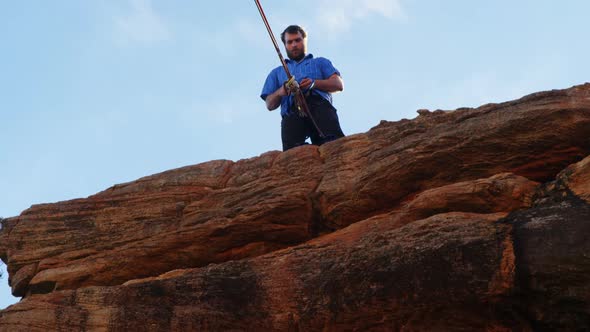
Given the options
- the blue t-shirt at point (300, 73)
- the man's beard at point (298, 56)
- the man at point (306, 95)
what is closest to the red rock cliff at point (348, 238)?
the man at point (306, 95)

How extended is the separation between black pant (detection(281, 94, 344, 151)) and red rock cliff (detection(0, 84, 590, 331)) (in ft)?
3.65

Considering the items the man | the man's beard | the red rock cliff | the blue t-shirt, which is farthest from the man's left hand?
the red rock cliff

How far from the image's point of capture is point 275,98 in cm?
1675

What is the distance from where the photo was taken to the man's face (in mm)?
17562

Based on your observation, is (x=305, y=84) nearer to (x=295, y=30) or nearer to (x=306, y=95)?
(x=306, y=95)

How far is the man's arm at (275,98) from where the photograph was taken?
16589 mm

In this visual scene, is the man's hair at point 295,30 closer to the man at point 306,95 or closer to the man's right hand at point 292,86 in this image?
the man at point 306,95

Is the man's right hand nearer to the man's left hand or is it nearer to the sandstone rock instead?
the man's left hand

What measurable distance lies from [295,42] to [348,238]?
620 cm

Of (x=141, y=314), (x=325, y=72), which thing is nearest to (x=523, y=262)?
(x=141, y=314)

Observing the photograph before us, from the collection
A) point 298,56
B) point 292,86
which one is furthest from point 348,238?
point 298,56

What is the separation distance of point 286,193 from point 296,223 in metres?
0.54

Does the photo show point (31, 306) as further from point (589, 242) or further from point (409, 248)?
point (589, 242)

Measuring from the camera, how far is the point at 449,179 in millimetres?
13219
